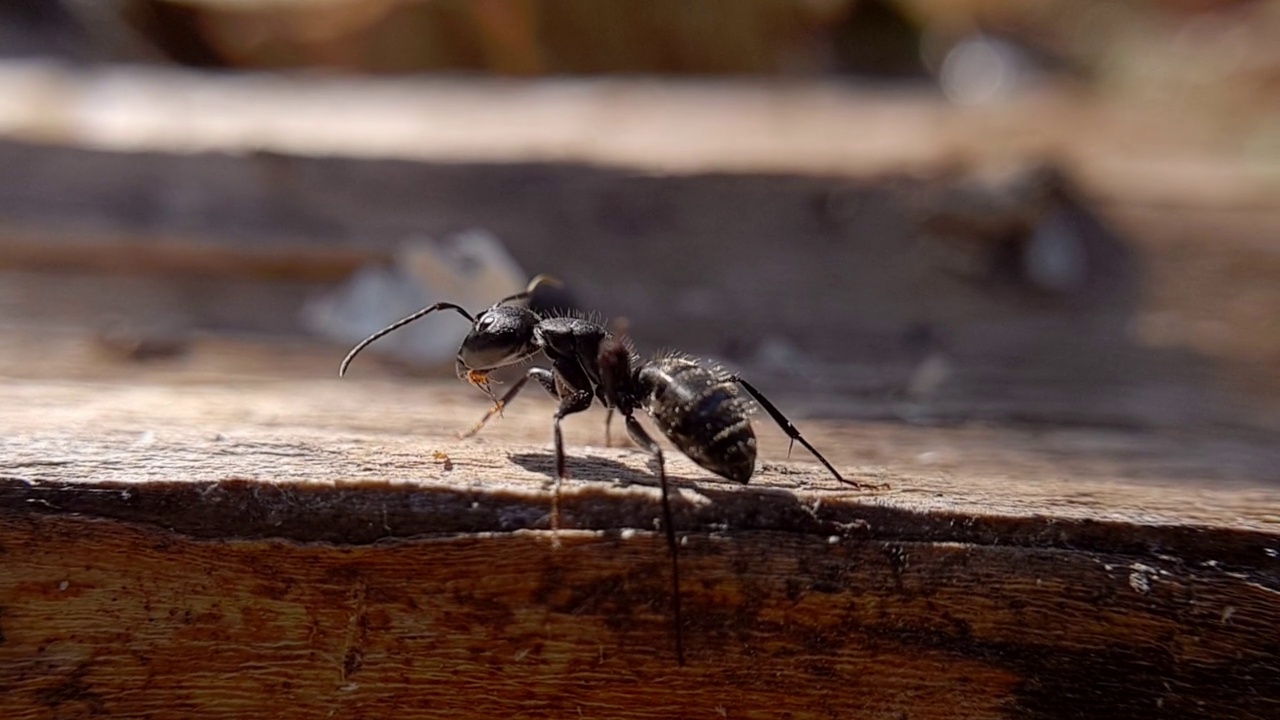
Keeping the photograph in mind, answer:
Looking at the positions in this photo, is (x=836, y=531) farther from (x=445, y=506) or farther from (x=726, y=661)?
(x=445, y=506)

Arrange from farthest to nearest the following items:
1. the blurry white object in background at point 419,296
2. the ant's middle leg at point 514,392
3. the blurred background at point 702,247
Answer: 1. the blurry white object in background at point 419,296
2. the blurred background at point 702,247
3. the ant's middle leg at point 514,392

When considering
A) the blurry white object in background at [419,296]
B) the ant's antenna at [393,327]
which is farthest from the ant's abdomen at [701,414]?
the blurry white object in background at [419,296]

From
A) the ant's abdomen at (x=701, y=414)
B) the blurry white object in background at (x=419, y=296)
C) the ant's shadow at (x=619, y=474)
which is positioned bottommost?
the ant's shadow at (x=619, y=474)

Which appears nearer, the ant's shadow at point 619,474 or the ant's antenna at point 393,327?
the ant's shadow at point 619,474

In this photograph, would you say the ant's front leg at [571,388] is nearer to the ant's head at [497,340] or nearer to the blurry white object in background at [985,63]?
the ant's head at [497,340]

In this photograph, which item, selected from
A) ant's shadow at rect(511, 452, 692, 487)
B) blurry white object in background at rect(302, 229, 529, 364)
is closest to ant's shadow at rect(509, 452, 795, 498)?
ant's shadow at rect(511, 452, 692, 487)

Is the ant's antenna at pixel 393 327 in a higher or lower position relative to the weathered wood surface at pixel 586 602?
higher

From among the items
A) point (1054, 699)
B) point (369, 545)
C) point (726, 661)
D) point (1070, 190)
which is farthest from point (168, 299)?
point (1070, 190)

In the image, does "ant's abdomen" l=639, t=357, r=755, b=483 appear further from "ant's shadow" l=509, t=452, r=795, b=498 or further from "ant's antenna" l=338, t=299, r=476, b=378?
"ant's antenna" l=338, t=299, r=476, b=378
